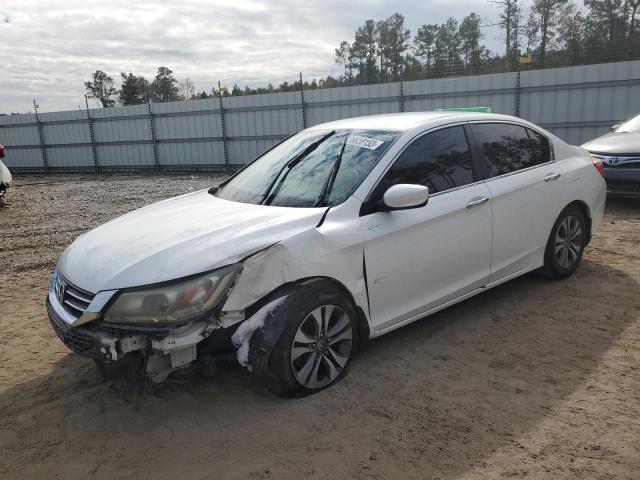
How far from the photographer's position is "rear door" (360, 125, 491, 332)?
3262mm

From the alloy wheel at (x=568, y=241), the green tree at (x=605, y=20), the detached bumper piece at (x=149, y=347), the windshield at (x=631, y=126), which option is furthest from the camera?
the green tree at (x=605, y=20)

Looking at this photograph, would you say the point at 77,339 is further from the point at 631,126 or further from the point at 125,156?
the point at 125,156

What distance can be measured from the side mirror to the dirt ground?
106 centimetres

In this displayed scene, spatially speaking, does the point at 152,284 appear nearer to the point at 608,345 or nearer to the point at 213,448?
the point at 213,448

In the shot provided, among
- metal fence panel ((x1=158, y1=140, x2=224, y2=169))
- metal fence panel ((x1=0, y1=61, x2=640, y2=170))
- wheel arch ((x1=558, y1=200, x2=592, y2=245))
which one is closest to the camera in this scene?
wheel arch ((x1=558, y1=200, x2=592, y2=245))

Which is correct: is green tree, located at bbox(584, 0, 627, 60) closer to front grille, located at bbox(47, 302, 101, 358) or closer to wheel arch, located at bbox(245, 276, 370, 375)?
wheel arch, located at bbox(245, 276, 370, 375)

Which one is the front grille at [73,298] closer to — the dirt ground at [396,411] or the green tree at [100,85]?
the dirt ground at [396,411]

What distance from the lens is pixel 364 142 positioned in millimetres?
3660

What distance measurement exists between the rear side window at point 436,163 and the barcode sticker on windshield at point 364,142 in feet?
0.65

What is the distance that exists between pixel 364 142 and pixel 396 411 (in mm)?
1809

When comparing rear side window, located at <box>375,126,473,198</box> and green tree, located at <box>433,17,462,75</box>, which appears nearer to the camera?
rear side window, located at <box>375,126,473,198</box>

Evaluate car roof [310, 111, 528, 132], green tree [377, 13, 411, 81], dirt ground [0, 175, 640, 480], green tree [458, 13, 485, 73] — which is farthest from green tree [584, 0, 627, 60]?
dirt ground [0, 175, 640, 480]

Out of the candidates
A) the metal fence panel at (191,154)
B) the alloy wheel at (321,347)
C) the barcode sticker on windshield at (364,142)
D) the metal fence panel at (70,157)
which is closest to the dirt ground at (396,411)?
the alloy wheel at (321,347)

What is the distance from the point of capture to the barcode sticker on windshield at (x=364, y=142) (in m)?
3.58
